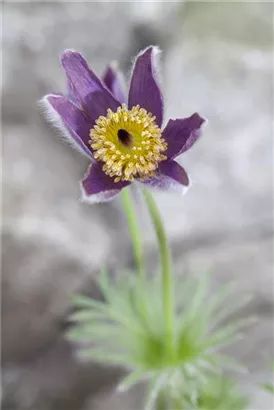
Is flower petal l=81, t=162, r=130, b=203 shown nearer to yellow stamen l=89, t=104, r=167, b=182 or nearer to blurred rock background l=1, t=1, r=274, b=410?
yellow stamen l=89, t=104, r=167, b=182

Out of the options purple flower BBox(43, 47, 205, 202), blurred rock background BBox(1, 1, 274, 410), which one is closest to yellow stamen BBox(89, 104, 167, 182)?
purple flower BBox(43, 47, 205, 202)

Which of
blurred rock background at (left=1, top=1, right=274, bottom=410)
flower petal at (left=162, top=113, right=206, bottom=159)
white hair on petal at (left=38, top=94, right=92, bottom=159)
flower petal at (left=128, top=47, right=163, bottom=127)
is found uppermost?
blurred rock background at (left=1, top=1, right=274, bottom=410)

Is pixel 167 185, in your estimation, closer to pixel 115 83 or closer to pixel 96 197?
pixel 96 197

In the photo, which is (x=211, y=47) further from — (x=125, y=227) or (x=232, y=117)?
(x=125, y=227)

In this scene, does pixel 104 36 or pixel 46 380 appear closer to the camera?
pixel 46 380

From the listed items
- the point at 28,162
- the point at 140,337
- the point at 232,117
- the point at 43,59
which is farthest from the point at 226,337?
the point at 43,59

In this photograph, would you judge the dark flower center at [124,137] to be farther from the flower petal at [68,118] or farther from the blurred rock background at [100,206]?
the blurred rock background at [100,206]
